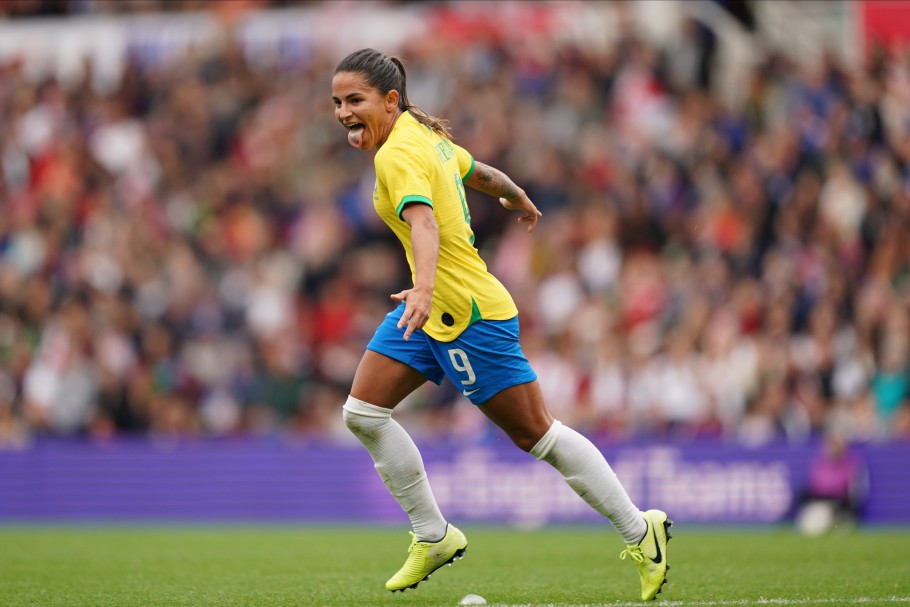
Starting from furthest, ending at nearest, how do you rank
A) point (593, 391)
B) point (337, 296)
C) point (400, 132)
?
point (337, 296)
point (593, 391)
point (400, 132)

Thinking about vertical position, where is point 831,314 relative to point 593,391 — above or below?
above

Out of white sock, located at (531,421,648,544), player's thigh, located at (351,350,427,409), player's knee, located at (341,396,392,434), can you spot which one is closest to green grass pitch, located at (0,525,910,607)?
white sock, located at (531,421,648,544)

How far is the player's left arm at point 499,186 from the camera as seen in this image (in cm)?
704

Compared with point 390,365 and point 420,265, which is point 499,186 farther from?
point 420,265

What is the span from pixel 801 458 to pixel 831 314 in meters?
1.44

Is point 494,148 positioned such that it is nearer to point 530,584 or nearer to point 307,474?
point 307,474

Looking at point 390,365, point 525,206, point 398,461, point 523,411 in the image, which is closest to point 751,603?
point 523,411

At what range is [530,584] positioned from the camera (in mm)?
7578

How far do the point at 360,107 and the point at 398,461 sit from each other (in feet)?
5.41

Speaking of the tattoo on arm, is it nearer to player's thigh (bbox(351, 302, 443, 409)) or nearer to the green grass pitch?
player's thigh (bbox(351, 302, 443, 409))

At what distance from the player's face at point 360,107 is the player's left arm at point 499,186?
66 cm

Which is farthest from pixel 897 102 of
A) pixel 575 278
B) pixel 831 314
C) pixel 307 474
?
pixel 307 474

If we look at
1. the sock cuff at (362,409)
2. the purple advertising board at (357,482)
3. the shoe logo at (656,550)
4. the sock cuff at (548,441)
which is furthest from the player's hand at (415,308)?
the purple advertising board at (357,482)

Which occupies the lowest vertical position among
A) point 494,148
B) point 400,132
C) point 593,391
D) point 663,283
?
point 593,391
